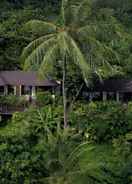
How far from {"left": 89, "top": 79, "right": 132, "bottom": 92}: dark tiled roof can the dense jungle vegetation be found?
80 cm

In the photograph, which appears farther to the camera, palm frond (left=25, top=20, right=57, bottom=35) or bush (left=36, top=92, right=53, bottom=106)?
bush (left=36, top=92, right=53, bottom=106)

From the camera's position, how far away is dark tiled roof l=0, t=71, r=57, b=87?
1500 inches

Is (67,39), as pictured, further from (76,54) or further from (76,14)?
(76,14)

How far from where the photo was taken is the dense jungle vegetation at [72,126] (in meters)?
23.9

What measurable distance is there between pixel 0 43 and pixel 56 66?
477 inches

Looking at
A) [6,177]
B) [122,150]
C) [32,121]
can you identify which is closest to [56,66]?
[32,121]

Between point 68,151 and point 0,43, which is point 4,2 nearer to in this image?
point 0,43

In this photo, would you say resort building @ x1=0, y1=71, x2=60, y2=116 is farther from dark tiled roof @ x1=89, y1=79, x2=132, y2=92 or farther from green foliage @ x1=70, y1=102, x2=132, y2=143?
green foliage @ x1=70, y1=102, x2=132, y2=143

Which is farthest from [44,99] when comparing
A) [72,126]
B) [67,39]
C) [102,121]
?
[67,39]

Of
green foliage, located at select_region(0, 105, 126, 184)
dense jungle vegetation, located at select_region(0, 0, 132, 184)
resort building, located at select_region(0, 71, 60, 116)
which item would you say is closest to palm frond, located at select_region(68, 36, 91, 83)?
dense jungle vegetation, located at select_region(0, 0, 132, 184)

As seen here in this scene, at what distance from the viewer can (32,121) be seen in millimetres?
32188

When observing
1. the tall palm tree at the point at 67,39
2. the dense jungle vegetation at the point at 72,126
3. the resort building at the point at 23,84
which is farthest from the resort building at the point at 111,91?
the tall palm tree at the point at 67,39

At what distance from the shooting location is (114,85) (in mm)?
38094

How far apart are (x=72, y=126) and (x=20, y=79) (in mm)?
8815
